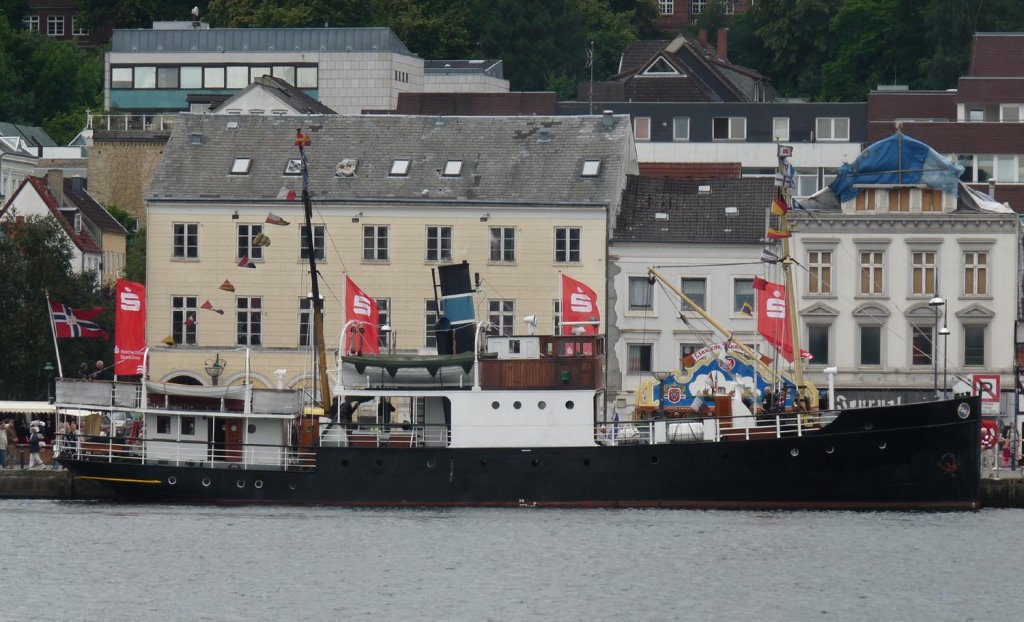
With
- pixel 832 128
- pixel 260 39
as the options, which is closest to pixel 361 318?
pixel 832 128

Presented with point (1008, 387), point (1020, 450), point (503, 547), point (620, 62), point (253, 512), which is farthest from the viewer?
point (620, 62)

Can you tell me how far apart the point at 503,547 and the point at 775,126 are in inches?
2538

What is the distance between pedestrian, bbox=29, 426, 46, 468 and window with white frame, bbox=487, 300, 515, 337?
17.4 meters

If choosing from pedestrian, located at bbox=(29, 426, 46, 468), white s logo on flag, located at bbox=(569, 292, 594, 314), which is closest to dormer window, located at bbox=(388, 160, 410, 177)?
white s logo on flag, located at bbox=(569, 292, 594, 314)

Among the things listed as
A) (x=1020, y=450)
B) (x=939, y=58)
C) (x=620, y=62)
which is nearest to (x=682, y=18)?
(x=620, y=62)

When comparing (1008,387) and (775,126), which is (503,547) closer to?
(1008,387)

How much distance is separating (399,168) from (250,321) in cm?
721

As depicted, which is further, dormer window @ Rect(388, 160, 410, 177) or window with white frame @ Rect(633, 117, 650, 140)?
window with white frame @ Rect(633, 117, 650, 140)

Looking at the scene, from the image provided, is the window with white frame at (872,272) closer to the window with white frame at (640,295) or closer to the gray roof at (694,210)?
the gray roof at (694,210)

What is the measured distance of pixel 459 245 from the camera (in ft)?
291

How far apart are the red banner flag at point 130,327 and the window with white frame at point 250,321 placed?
15.5 metres

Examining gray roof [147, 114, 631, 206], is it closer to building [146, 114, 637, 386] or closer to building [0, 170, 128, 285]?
building [146, 114, 637, 386]

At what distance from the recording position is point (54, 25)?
17362 centimetres

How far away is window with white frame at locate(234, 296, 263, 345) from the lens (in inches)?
3492
